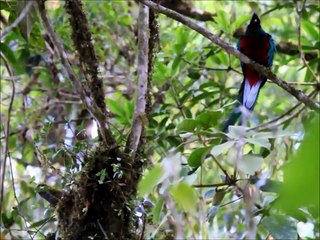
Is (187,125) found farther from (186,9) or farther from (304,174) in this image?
(186,9)

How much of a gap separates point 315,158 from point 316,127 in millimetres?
29

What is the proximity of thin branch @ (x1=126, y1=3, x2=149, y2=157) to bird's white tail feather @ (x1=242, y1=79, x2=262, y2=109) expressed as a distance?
89 centimetres

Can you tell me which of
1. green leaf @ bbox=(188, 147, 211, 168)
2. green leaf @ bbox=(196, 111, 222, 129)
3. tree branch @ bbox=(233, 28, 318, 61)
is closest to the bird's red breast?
tree branch @ bbox=(233, 28, 318, 61)

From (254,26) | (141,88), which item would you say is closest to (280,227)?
(141,88)

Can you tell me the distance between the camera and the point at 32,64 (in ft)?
9.75

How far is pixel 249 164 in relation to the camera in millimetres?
1185

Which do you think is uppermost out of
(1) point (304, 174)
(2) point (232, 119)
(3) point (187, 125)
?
(2) point (232, 119)

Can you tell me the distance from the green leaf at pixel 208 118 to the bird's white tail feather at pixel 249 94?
1.01m

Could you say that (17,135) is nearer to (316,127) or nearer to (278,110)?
(278,110)

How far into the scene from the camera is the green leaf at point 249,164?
1154mm

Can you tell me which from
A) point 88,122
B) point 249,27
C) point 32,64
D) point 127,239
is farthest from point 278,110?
point 127,239

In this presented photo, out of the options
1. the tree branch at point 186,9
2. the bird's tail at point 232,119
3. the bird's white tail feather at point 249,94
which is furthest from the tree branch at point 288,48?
the bird's tail at point 232,119

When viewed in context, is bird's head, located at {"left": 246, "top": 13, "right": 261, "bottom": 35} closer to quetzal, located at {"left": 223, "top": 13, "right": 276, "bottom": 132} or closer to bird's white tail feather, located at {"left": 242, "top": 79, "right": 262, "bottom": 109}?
quetzal, located at {"left": 223, "top": 13, "right": 276, "bottom": 132}

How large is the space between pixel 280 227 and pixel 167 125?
117cm
